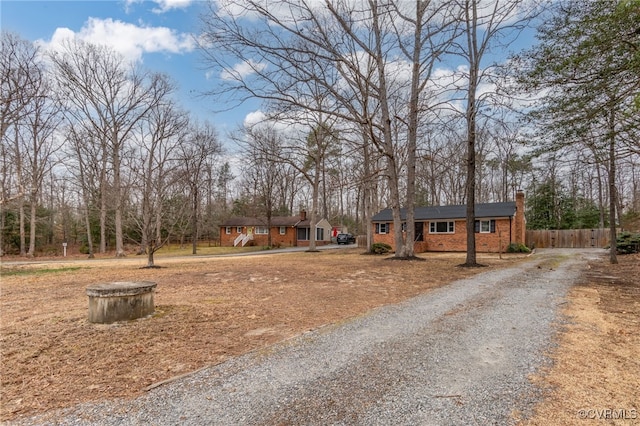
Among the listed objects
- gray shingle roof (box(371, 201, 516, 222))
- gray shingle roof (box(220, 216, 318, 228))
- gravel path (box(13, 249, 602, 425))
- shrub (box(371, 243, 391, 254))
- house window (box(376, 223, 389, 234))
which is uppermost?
gray shingle roof (box(371, 201, 516, 222))

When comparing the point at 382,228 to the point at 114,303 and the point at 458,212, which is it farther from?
the point at 114,303

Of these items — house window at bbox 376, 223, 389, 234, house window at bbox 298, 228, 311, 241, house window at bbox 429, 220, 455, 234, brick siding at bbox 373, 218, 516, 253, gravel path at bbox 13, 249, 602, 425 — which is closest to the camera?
gravel path at bbox 13, 249, 602, 425

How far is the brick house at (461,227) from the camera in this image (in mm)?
22020

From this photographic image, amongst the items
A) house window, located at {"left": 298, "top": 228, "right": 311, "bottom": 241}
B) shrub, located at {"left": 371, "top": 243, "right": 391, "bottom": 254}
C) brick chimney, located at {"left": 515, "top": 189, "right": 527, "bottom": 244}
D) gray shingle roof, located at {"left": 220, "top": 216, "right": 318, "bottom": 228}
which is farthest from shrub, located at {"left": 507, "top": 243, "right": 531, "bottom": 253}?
house window, located at {"left": 298, "top": 228, "right": 311, "bottom": 241}

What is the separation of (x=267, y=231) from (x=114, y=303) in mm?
32629

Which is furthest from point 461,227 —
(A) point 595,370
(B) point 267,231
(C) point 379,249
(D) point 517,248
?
(B) point 267,231

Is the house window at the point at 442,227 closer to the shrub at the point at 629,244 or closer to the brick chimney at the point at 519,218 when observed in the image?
the brick chimney at the point at 519,218

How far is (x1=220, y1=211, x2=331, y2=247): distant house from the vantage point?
124 feet

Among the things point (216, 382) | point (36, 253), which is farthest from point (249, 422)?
point (36, 253)

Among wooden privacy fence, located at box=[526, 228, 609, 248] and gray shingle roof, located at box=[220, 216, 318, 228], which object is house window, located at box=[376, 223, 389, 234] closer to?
wooden privacy fence, located at box=[526, 228, 609, 248]

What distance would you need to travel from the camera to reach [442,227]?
24.3 meters

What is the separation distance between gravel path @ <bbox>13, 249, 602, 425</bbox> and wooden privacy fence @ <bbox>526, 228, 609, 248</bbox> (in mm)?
26061

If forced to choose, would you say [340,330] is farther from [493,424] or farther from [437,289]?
[437,289]

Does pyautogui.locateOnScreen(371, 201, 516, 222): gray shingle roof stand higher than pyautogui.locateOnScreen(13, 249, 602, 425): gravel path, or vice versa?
pyautogui.locateOnScreen(371, 201, 516, 222): gray shingle roof
